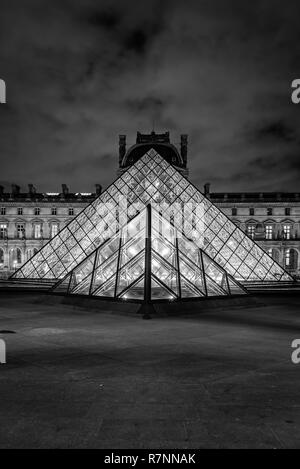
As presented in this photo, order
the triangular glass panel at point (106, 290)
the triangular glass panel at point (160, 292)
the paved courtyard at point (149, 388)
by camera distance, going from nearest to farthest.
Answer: the paved courtyard at point (149, 388), the triangular glass panel at point (160, 292), the triangular glass panel at point (106, 290)

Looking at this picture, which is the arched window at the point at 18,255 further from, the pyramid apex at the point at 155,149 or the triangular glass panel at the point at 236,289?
the triangular glass panel at the point at 236,289

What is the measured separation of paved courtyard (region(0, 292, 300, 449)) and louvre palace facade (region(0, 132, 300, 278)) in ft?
184

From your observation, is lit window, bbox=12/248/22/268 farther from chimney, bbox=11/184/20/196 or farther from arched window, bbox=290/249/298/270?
arched window, bbox=290/249/298/270

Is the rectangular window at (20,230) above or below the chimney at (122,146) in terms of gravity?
below

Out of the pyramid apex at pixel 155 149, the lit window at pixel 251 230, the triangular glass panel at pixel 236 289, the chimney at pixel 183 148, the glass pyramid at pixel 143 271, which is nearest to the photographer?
the glass pyramid at pixel 143 271

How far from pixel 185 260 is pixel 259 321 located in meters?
4.66

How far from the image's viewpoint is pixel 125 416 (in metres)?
3.70

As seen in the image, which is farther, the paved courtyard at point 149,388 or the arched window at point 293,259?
the arched window at point 293,259

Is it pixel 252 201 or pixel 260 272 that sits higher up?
pixel 252 201

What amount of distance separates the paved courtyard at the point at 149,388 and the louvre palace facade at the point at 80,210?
56013 millimetres

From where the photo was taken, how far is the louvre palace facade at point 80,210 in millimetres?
62375

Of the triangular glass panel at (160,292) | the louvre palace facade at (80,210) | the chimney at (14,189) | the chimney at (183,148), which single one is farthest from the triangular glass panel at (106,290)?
the chimney at (14,189)
